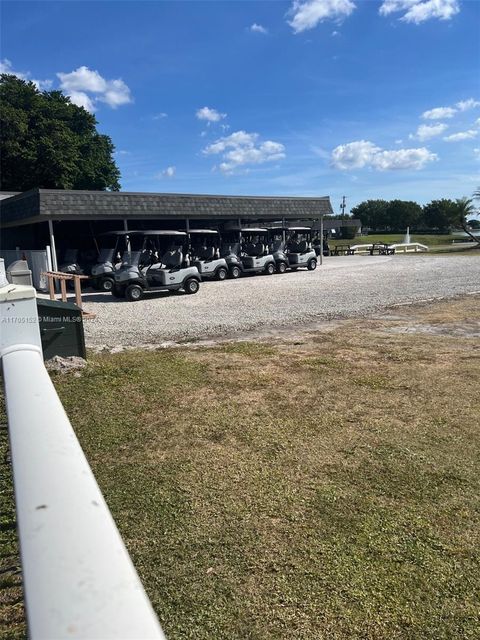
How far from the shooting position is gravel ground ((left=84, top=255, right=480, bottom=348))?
9445 millimetres

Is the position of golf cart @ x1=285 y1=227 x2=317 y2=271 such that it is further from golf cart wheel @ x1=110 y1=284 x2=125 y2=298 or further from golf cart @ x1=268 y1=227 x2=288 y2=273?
golf cart wheel @ x1=110 y1=284 x2=125 y2=298

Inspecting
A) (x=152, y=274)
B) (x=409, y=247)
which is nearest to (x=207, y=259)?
(x=152, y=274)

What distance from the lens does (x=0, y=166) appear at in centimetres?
3412

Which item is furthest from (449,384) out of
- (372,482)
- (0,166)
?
(0,166)

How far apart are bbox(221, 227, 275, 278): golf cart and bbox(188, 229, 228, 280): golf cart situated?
18.6 inches

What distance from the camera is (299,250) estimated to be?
2370 centimetres

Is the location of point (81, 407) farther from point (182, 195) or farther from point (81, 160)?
point (81, 160)

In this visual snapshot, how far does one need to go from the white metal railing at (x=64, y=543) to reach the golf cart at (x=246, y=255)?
62.8 ft

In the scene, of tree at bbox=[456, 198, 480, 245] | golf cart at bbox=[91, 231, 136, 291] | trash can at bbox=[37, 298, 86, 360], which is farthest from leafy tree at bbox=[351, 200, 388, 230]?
trash can at bbox=[37, 298, 86, 360]

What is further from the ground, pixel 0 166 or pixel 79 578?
pixel 0 166

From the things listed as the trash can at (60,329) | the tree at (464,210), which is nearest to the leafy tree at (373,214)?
the tree at (464,210)

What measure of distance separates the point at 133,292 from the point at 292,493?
11.7 metres

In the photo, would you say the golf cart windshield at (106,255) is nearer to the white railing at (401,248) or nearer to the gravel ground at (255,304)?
the gravel ground at (255,304)

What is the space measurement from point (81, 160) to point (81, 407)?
42.6 m
